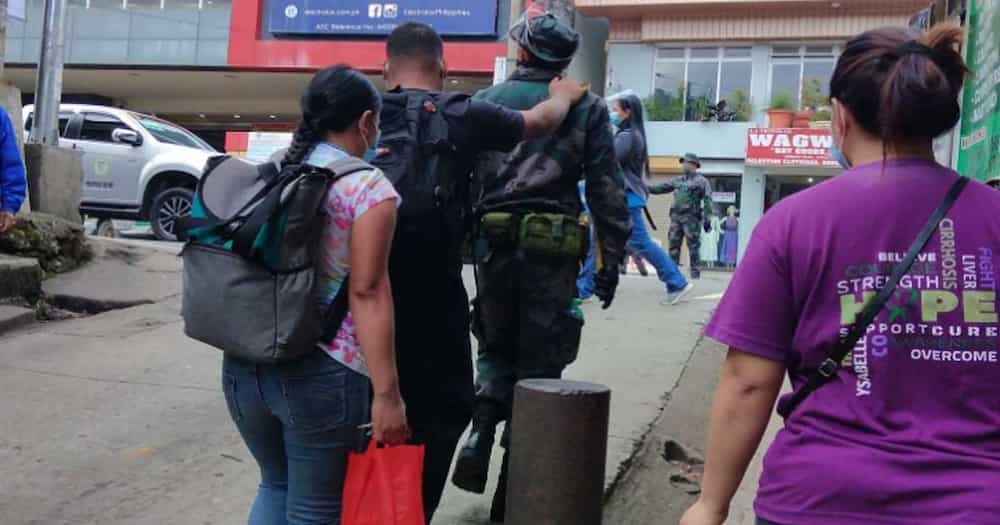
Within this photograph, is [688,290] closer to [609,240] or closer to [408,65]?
[609,240]

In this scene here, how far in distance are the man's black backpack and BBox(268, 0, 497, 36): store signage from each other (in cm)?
2319

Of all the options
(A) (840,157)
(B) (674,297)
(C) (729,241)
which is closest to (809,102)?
(C) (729,241)

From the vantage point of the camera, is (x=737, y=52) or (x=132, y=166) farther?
(x=737, y=52)

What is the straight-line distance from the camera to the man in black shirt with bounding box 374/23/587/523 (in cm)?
297

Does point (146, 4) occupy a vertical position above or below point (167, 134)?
above

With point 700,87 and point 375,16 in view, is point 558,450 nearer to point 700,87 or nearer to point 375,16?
point 700,87

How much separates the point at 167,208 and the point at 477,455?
32.5 feet

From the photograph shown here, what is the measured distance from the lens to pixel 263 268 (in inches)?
89.4

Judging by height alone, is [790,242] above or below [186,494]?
above

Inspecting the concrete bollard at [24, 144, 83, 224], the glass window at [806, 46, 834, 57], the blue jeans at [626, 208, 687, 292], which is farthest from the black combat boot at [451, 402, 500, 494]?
the glass window at [806, 46, 834, 57]

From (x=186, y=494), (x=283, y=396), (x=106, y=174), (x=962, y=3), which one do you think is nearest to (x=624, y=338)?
(x=962, y=3)

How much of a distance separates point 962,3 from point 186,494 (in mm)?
4610

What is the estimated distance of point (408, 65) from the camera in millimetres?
3166

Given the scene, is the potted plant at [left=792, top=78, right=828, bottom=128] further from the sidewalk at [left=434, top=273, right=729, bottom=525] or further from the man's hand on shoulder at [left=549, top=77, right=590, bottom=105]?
the man's hand on shoulder at [left=549, top=77, right=590, bottom=105]
